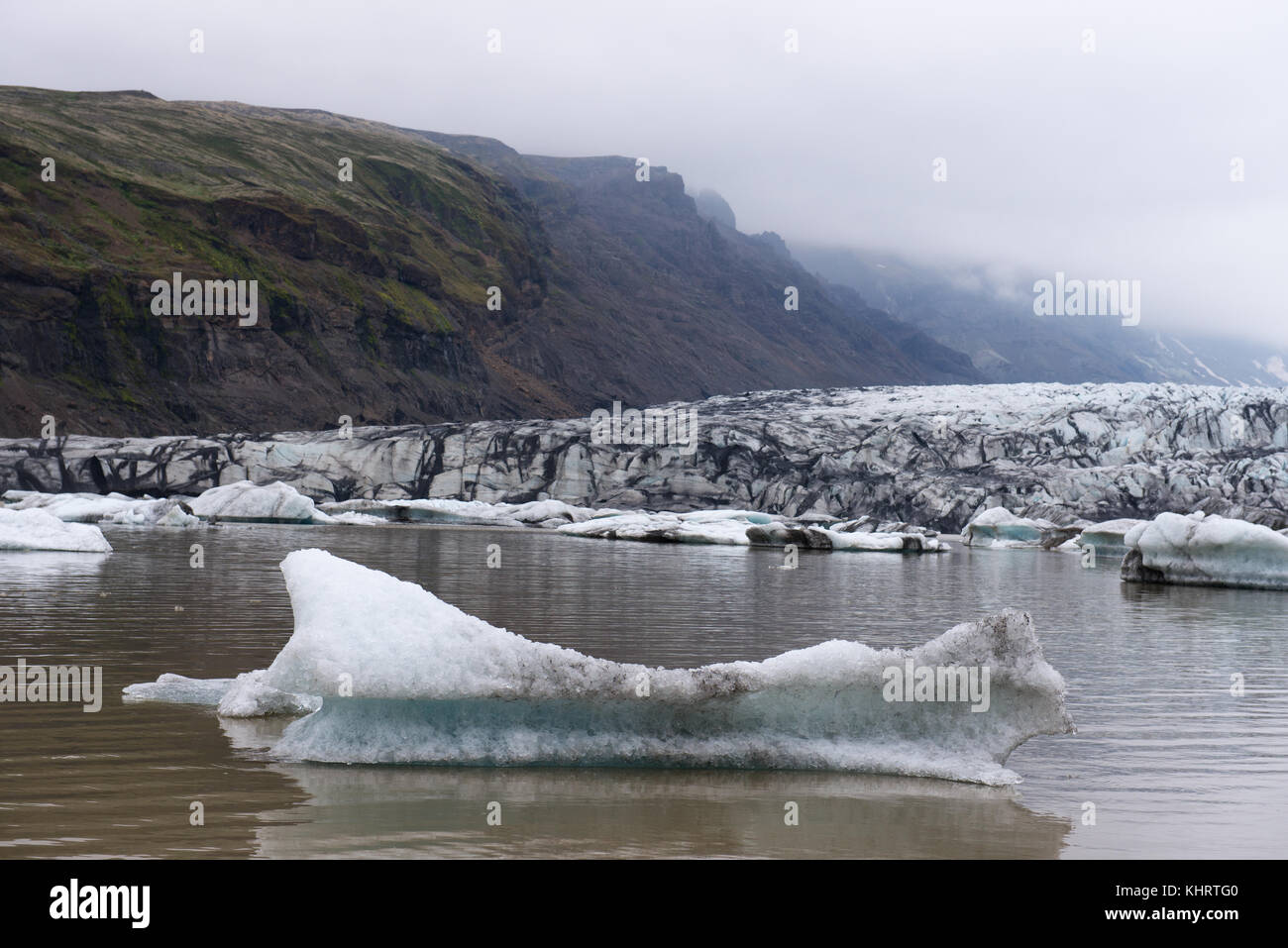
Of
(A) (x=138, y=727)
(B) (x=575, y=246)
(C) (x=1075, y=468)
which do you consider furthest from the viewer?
(B) (x=575, y=246)

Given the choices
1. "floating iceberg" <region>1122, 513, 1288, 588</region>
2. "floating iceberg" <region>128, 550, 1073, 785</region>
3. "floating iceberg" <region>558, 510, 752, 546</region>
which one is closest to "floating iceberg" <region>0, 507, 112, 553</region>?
"floating iceberg" <region>558, 510, 752, 546</region>

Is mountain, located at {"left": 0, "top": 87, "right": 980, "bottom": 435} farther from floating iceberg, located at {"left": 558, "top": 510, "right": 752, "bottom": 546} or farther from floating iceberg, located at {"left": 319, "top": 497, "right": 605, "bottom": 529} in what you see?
floating iceberg, located at {"left": 558, "top": 510, "right": 752, "bottom": 546}

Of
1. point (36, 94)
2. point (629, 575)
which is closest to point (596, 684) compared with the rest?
point (629, 575)

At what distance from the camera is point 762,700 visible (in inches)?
218

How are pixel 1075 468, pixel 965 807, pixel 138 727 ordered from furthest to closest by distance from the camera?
pixel 1075 468 < pixel 138 727 < pixel 965 807

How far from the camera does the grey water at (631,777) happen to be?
424 cm

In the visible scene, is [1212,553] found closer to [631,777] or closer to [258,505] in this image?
[631,777]

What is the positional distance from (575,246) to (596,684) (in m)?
139

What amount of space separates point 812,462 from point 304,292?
43.7 m

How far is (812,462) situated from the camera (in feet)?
145

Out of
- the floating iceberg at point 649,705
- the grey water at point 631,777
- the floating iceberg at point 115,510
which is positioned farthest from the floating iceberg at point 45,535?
the floating iceberg at point 649,705

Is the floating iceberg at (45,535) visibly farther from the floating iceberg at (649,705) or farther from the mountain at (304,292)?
the mountain at (304,292)
